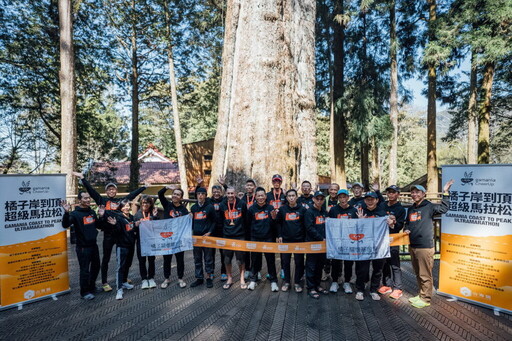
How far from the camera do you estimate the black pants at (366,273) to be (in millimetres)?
4934

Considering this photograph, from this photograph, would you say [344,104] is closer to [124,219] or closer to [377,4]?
[377,4]

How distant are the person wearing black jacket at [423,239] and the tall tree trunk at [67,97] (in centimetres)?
1090

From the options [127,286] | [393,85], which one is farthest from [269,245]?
[393,85]

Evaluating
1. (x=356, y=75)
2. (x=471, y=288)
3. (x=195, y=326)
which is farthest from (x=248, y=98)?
(x=356, y=75)

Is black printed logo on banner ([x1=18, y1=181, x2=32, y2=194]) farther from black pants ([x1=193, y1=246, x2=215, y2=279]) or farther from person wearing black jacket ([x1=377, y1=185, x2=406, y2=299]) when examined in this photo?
person wearing black jacket ([x1=377, y1=185, x2=406, y2=299])

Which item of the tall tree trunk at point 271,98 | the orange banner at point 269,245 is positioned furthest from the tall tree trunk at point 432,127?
the orange banner at point 269,245

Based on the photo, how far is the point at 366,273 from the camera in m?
4.93

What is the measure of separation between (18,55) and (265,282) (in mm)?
17661

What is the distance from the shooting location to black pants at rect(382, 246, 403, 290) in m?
5.03

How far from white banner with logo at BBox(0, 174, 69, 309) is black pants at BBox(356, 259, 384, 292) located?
210 inches

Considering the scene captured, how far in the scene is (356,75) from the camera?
19141 millimetres

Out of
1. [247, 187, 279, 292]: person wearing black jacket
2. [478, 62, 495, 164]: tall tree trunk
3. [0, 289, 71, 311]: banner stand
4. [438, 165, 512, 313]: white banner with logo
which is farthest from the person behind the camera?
[478, 62, 495, 164]: tall tree trunk

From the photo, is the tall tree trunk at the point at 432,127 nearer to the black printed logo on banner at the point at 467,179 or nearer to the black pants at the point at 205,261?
the black printed logo on banner at the point at 467,179

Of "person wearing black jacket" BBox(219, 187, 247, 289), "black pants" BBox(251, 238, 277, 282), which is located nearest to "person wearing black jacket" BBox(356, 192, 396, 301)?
"black pants" BBox(251, 238, 277, 282)
